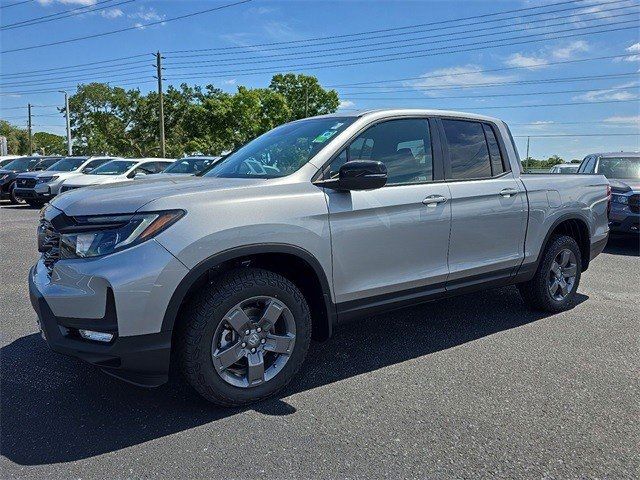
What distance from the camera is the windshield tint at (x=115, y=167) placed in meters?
15.0

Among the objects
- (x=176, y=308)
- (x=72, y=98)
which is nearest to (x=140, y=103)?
(x=72, y=98)

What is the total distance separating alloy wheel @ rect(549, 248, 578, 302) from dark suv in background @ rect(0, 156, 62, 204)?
16569 millimetres

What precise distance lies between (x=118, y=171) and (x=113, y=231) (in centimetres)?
1341

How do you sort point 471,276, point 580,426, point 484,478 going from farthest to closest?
point 471,276 → point 580,426 → point 484,478

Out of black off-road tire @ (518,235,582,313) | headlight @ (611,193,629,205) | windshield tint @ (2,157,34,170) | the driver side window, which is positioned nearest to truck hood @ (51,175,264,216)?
the driver side window

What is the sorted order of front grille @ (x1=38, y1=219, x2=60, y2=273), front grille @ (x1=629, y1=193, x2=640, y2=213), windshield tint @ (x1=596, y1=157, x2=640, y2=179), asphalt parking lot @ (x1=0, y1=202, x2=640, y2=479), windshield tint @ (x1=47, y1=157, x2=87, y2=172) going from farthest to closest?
windshield tint @ (x1=47, y1=157, x2=87, y2=172), windshield tint @ (x1=596, y1=157, x2=640, y2=179), front grille @ (x1=629, y1=193, x2=640, y2=213), front grille @ (x1=38, y1=219, x2=60, y2=273), asphalt parking lot @ (x1=0, y1=202, x2=640, y2=479)

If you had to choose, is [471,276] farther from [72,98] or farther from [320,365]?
[72,98]

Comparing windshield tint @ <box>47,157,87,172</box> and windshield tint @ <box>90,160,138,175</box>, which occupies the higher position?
windshield tint @ <box>47,157,87,172</box>

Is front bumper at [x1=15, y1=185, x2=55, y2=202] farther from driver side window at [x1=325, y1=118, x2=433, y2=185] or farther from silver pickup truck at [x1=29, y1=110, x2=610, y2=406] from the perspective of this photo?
driver side window at [x1=325, y1=118, x2=433, y2=185]

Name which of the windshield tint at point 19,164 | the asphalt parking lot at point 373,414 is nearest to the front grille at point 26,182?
the windshield tint at point 19,164

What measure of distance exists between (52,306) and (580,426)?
3.03 m

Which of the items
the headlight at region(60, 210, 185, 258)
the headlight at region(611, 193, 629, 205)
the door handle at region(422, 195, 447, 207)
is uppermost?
the door handle at region(422, 195, 447, 207)

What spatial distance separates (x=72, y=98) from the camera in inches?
2270

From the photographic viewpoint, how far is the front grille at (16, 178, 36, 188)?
611 inches
